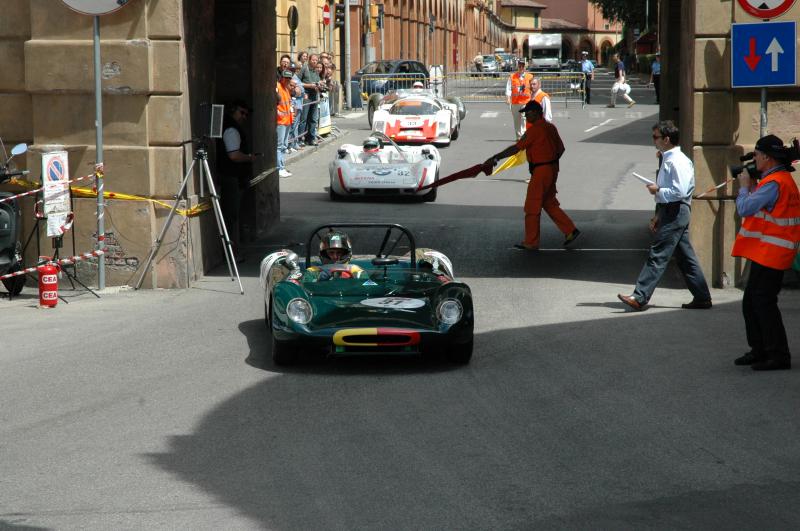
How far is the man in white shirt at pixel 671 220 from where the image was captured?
11711mm

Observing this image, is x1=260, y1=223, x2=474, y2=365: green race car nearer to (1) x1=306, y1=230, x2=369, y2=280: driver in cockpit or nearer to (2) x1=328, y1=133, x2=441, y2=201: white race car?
(1) x1=306, y1=230, x2=369, y2=280: driver in cockpit

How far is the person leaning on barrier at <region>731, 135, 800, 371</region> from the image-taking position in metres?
9.27

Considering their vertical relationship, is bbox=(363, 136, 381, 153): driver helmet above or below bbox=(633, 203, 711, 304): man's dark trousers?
above

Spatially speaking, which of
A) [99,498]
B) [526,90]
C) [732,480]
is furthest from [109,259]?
[526,90]

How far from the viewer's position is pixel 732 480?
6.52 m

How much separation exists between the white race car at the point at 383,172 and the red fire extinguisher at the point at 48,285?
28.9 ft

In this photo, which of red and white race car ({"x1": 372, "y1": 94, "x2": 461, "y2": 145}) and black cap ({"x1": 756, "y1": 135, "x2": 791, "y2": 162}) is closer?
black cap ({"x1": 756, "y1": 135, "x2": 791, "y2": 162})

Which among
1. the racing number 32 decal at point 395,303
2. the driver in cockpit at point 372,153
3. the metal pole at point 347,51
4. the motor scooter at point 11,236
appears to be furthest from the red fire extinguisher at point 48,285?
the metal pole at point 347,51

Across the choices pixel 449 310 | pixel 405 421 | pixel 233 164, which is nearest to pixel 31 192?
pixel 233 164

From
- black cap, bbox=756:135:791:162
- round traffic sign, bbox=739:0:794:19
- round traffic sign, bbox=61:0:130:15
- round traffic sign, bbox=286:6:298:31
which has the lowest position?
black cap, bbox=756:135:791:162

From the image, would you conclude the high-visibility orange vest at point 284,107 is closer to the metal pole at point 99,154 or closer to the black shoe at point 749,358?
the metal pole at point 99,154

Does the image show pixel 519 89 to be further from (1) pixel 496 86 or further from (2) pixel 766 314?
(1) pixel 496 86

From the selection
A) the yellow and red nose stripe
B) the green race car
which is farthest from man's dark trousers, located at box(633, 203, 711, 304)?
the yellow and red nose stripe

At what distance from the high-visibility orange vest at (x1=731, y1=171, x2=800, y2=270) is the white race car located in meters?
11.2
